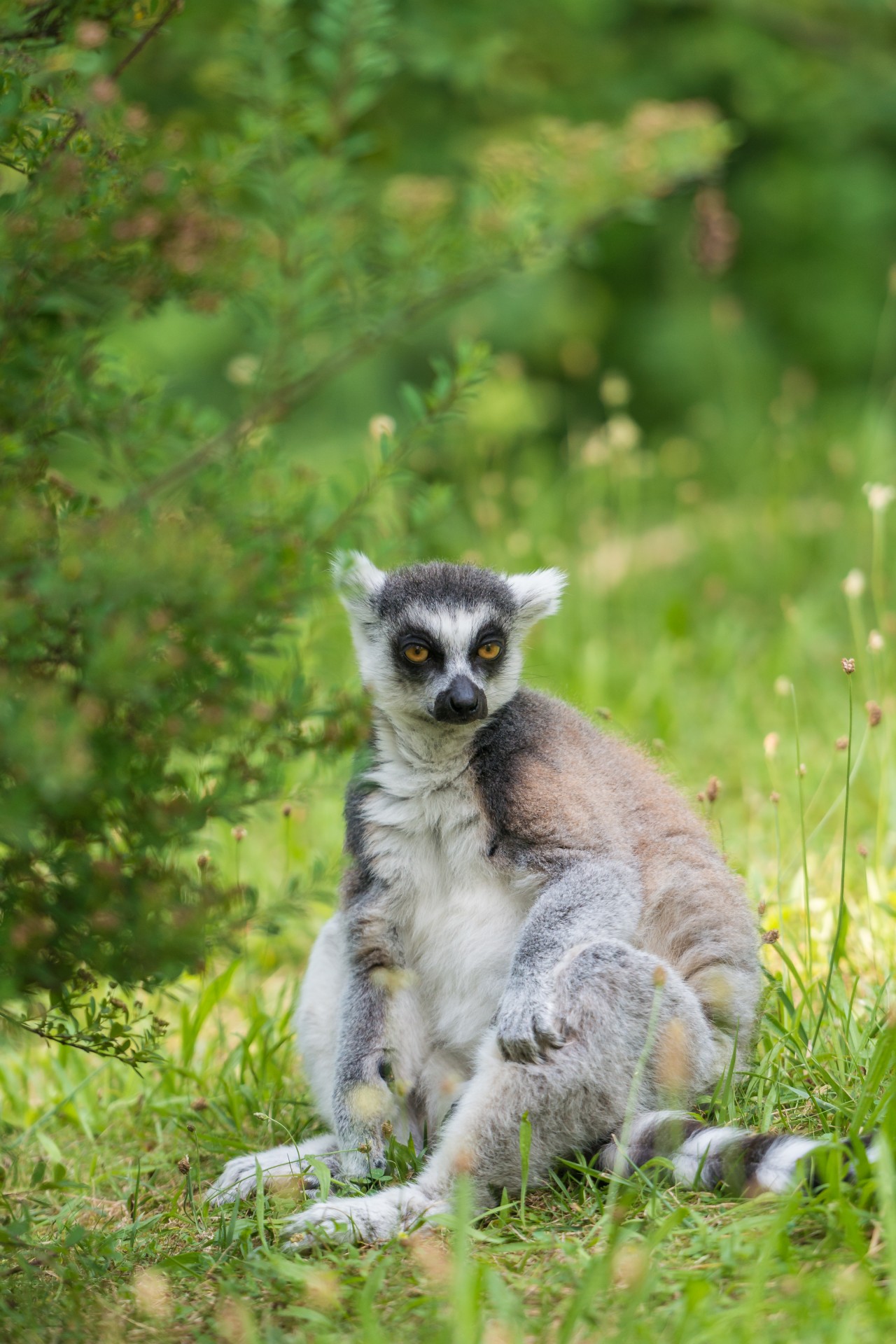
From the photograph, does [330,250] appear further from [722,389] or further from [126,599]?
[722,389]

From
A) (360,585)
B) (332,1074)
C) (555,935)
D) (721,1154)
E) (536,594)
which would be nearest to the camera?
(721,1154)

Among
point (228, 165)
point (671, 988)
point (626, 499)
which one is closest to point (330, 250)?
point (228, 165)

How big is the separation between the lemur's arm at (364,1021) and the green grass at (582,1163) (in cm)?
21

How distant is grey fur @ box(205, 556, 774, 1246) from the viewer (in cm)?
280

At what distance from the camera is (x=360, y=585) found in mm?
3543

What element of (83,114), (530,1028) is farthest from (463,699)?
(83,114)

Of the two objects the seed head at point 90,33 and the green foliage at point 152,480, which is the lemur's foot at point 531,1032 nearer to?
the green foliage at point 152,480

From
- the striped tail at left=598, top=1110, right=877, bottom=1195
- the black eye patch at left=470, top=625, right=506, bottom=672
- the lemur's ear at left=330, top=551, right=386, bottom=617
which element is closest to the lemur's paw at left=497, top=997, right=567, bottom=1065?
the striped tail at left=598, top=1110, right=877, bottom=1195

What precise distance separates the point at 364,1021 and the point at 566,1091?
0.67m

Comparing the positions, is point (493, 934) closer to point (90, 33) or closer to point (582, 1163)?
point (582, 1163)

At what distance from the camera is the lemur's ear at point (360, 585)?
338 centimetres

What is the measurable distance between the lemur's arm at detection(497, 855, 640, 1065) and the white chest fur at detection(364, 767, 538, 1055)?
138 millimetres

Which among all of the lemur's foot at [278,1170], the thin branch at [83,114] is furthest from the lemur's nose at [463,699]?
the thin branch at [83,114]

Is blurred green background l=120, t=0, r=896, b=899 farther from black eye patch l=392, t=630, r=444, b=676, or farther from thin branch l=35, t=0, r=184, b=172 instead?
thin branch l=35, t=0, r=184, b=172
